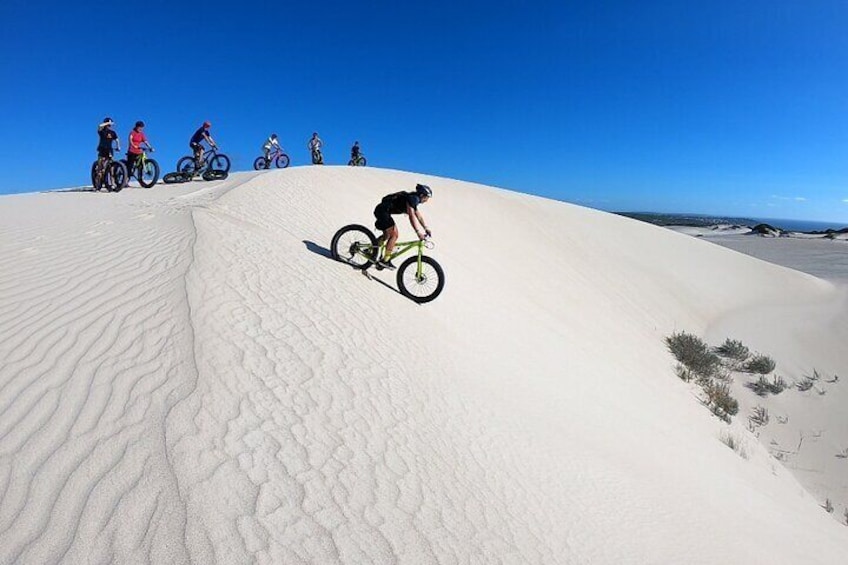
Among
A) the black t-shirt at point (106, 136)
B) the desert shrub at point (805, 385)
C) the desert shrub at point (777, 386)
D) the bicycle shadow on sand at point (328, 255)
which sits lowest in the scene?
the desert shrub at point (805, 385)

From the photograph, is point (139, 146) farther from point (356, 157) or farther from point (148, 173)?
point (356, 157)

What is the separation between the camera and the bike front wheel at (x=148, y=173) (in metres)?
12.7

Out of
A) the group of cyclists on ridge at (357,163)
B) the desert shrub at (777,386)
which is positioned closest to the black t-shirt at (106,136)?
the group of cyclists on ridge at (357,163)

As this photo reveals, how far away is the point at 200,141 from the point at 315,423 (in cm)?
1363

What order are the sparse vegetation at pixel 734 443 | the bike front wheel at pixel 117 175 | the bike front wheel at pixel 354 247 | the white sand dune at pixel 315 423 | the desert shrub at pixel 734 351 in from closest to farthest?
the white sand dune at pixel 315 423 < the sparse vegetation at pixel 734 443 < the bike front wheel at pixel 354 247 < the desert shrub at pixel 734 351 < the bike front wheel at pixel 117 175

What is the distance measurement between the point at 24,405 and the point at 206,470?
4.35ft

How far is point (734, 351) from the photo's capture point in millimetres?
11281

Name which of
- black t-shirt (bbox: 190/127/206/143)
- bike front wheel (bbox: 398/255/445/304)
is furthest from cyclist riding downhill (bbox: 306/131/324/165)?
bike front wheel (bbox: 398/255/445/304)

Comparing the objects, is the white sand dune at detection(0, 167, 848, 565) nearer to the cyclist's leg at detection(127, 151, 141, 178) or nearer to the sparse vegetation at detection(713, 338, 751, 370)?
the sparse vegetation at detection(713, 338, 751, 370)

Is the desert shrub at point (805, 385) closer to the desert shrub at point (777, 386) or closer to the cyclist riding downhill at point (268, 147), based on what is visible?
the desert shrub at point (777, 386)

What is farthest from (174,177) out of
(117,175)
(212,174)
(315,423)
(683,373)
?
(683,373)

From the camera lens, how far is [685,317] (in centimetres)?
1413

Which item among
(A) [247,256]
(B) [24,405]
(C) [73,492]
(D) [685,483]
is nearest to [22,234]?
(A) [247,256]

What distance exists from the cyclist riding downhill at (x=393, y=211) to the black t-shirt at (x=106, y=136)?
29.7ft
